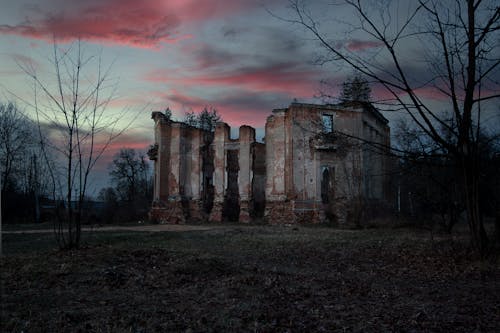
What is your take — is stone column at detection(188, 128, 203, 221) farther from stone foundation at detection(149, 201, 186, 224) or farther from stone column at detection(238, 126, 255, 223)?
stone column at detection(238, 126, 255, 223)

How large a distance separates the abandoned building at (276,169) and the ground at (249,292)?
14626 millimetres

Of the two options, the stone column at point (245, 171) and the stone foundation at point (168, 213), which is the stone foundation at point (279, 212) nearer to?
the stone column at point (245, 171)

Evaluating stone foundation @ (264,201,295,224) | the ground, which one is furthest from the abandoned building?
the ground

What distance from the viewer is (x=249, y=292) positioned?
5.97 metres

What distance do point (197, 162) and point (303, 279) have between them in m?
23.0

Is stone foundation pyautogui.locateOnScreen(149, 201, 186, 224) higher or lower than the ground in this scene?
higher

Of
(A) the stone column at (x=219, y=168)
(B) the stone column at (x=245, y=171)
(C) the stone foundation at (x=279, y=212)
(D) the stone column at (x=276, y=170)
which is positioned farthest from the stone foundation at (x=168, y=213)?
(D) the stone column at (x=276, y=170)

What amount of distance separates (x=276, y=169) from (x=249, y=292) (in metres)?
20.1

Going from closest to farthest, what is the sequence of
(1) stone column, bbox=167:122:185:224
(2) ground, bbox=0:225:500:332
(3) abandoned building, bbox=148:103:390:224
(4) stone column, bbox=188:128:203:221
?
1. (2) ground, bbox=0:225:500:332
2. (3) abandoned building, bbox=148:103:390:224
3. (1) stone column, bbox=167:122:185:224
4. (4) stone column, bbox=188:128:203:221

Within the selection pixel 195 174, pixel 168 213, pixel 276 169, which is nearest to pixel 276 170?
pixel 276 169

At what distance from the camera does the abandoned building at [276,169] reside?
82.2ft

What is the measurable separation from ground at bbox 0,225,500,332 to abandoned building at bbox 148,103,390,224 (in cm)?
1463

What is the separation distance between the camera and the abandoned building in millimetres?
25062

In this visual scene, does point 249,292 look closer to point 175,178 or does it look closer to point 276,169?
point 276,169
